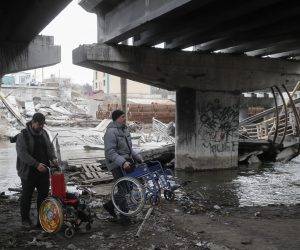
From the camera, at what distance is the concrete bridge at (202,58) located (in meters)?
11.6

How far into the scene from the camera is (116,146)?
7320 millimetres

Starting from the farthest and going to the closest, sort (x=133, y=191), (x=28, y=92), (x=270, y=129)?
(x=28, y=92) → (x=270, y=129) → (x=133, y=191)

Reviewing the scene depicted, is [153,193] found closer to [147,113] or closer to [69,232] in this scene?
[69,232]

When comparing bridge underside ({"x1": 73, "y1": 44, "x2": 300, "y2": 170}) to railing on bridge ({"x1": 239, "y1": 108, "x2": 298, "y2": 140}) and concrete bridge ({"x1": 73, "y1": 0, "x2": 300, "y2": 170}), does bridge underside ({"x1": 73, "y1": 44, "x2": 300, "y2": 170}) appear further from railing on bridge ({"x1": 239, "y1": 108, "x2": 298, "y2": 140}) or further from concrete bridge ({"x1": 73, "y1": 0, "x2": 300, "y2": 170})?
railing on bridge ({"x1": 239, "y1": 108, "x2": 298, "y2": 140})

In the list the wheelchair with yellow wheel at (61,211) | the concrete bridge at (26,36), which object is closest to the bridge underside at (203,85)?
the concrete bridge at (26,36)

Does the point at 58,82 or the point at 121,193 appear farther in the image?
the point at 58,82

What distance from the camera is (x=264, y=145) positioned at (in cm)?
1892

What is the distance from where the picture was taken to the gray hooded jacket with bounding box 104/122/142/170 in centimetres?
717

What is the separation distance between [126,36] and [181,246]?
8.05 m

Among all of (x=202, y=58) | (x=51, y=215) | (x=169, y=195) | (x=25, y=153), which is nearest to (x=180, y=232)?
(x=51, y=215)

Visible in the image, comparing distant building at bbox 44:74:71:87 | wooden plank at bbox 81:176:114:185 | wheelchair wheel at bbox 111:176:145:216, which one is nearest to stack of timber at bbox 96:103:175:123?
wooden plank at bbox 81:176:114:185

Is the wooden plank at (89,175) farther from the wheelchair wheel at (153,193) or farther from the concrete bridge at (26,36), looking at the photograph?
the wheelchair wheel at (153,193)

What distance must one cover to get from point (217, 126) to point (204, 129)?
63 centimetres

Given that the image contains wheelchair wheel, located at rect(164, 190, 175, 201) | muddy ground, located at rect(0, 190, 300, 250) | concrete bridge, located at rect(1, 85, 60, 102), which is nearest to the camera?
muddy ground, located at rect(0, 190, 300, 250)
